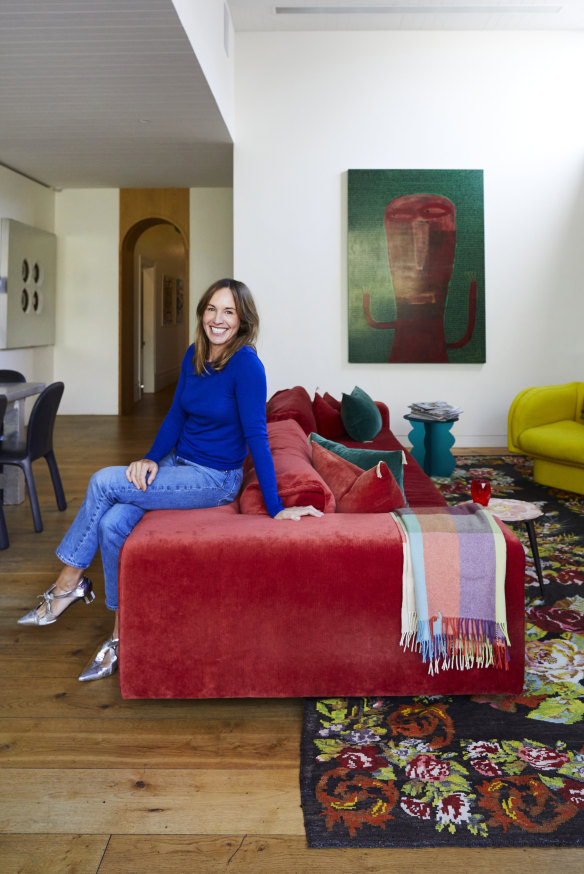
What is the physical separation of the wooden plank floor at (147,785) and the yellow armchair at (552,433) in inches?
140

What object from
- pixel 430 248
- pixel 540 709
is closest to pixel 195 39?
pixel 430 248

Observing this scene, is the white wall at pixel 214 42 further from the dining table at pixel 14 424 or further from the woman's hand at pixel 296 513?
the woman's hand at pixel 296 513

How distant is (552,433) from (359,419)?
1.56 meters

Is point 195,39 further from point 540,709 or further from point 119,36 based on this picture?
point 540,709

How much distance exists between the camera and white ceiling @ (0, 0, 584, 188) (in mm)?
4508

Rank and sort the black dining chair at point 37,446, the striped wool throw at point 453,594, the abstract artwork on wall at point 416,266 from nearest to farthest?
the striped wool throw at point 453,594
the black dining chair at point 37,446
the abstract artwork on wall at point 416,266

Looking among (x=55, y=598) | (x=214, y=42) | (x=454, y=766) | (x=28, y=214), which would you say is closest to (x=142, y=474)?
(x=55, y=598)

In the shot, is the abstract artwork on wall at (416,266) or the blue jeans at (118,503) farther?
the abstract artwork on wall at (416,266)

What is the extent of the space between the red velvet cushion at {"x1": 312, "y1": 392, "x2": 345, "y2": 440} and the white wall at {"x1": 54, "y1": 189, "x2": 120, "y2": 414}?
543 centimetres

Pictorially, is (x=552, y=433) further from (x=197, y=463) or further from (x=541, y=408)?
(x=197, y=463)

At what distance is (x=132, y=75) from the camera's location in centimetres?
531

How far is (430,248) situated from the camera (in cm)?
721

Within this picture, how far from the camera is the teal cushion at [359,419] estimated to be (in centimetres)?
511

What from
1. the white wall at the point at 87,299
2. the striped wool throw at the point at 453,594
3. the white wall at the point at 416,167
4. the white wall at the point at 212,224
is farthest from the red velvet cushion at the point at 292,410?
the white wall at the point at 87,299
